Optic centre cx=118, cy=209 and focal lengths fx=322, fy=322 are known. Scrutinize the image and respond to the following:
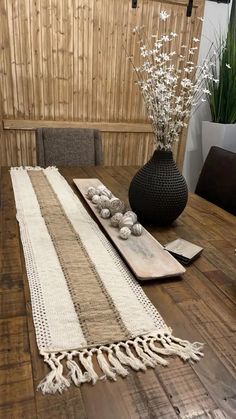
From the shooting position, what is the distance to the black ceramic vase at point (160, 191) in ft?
3.69

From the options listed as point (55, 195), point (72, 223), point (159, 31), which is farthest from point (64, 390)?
point (159, 31)

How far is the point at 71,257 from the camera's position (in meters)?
0.92

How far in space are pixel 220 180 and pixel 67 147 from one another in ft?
3.20

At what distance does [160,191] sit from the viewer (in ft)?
3.68

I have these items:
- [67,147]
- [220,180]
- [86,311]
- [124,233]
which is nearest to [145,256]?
[124,233]

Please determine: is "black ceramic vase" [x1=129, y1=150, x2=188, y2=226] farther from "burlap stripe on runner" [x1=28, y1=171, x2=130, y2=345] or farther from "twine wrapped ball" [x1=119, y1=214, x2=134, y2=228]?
"burlap stripe on runner" [x1=28, y1=171, x2=130, y2=345]

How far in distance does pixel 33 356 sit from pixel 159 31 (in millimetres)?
2855

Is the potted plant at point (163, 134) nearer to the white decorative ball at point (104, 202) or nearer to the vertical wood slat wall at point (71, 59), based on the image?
the white decorative ball at point (104, 202)

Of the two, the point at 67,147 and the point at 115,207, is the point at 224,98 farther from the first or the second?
the point at 115,207

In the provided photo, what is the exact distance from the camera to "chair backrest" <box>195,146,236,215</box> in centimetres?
153

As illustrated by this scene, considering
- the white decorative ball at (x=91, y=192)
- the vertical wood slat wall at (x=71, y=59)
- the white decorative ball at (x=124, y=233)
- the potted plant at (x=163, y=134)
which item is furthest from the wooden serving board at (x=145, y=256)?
the vertical wood slat wall at (x=71, y=59)

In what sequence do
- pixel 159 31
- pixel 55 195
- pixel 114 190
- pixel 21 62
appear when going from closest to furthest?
pixel 55 195, pixel 114 190, pixel 21 62, pixel 159 31

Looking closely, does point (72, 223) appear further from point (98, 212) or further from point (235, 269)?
point (235, 269)

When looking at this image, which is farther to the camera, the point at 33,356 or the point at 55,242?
the point at 55,242
